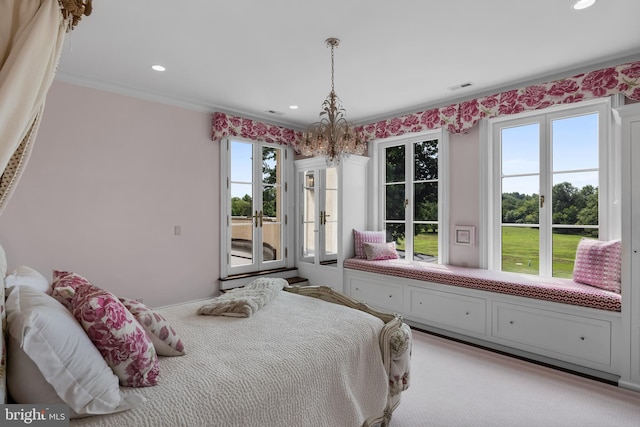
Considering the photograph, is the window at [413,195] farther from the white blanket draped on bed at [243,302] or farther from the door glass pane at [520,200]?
the white blanket draped on bed at [243,302]

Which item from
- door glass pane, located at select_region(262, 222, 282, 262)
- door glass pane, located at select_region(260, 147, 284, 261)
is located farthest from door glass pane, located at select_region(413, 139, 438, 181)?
door glass pane, located at select_region(262, 222, 282, 262)

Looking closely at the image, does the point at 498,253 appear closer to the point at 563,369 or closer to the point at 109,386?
the point at 563,369

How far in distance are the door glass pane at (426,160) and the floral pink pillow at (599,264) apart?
5.49 feet

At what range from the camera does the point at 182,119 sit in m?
3.89

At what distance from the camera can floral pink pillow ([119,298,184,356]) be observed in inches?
59.7

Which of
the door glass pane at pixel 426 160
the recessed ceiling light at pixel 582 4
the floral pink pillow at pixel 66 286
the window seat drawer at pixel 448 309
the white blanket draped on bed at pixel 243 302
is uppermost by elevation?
the recessed ceiling light at pixel 582 4

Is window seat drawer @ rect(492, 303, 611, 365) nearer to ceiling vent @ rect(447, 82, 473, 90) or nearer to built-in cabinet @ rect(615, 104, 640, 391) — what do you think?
built-in cabinet @ rect(615, 104, 640, 391)

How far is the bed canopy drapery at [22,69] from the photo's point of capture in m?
0.75

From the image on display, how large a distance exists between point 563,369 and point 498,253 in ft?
4.11

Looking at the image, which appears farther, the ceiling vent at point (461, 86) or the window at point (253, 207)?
the window at point (253, 207)

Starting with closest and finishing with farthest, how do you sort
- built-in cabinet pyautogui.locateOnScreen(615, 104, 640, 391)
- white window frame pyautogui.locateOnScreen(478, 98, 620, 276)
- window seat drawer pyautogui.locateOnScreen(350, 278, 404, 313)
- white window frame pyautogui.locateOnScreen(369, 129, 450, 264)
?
built-in cabinet pyautogui.locateOnScreen(615, 104, 640, 391) → white window frame pyautogui.locateOnScreen(478, 98, 620, 276) → window seat drawer pyautogui.locateOnScreen(350, 278, 404, 313) → white window frame pyautogui.locateOnScreen(369, 129, 450, 264)

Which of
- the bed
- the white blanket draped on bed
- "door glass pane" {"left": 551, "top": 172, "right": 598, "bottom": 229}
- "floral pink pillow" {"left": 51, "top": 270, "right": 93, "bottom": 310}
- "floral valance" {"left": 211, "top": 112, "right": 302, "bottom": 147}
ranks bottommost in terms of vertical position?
the bed

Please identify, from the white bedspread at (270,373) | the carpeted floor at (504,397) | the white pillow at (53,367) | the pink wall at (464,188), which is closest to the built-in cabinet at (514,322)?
the carpeted floor at (504,397)

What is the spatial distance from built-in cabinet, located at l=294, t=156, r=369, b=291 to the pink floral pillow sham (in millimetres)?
291
